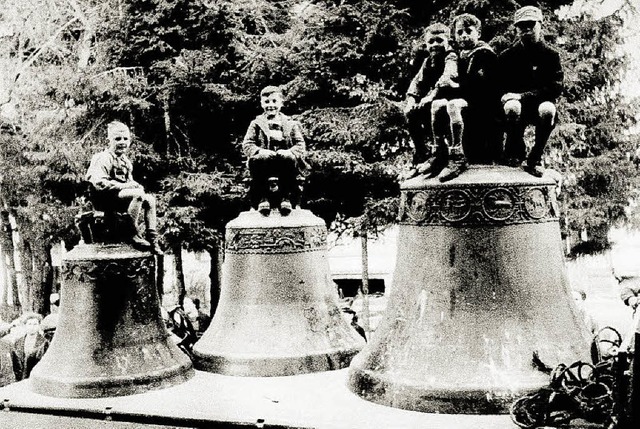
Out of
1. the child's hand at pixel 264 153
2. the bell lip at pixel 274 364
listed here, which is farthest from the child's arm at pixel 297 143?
the bell lip at pixel 274 364

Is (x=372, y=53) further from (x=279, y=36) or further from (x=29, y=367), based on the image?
(x=29, y=367)

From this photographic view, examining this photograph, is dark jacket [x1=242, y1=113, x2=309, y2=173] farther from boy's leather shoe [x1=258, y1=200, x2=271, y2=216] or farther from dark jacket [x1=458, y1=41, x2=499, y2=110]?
dark jacket [x1=458, y1=41, x2=499, y2=110]

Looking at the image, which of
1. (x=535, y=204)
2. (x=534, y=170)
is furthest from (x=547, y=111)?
(x=535, y=204)

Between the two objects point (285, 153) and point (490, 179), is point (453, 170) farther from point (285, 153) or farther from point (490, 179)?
point (285, 153)

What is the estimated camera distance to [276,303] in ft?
24.3

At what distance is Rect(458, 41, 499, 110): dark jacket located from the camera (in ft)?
17.0

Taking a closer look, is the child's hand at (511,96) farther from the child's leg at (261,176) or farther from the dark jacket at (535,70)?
the child's leg at (261,176)

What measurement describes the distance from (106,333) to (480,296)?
3250 millimetres

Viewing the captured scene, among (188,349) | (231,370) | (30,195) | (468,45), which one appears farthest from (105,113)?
(468,45)

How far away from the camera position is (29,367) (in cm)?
942

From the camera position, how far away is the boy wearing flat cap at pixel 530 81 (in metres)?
5.01

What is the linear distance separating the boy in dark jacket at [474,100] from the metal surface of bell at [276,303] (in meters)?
2.54

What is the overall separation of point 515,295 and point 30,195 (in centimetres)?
1354

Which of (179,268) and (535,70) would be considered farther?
(179,268)
